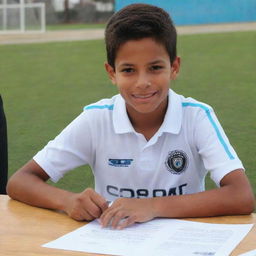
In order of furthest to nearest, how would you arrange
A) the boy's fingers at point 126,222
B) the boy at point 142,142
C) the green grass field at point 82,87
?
1. the green grass field at point 82,87
2. the boy at point 142,142
3. the boy's fingers at point 126,222

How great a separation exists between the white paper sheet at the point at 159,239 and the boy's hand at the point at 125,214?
18mm

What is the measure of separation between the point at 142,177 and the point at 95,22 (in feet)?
99.9

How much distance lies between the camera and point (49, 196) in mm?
2207

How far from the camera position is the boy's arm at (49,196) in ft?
6.72

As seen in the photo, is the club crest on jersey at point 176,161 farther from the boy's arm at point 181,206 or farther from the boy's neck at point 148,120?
the boy's arm at point 181,206

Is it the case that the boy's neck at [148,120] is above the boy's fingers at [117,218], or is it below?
above

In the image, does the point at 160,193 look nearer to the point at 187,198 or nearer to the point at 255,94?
the point at 187,198

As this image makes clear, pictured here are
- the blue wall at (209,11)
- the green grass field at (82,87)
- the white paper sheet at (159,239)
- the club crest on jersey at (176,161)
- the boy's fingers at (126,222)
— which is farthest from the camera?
the blue wall at (209,11)

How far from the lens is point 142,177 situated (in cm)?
244

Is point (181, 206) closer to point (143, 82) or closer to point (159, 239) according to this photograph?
point (159, 239)

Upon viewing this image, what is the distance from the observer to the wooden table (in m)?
1.77

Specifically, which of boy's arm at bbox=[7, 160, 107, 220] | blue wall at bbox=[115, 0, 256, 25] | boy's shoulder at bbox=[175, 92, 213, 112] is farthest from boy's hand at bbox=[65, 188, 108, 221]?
blue wall at bbox=[115, 0, 256, 25]

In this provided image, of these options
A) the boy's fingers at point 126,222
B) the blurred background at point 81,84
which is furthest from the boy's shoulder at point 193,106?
the blurred background at point 81,84

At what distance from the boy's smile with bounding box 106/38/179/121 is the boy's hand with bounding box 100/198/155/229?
427 millimetres
